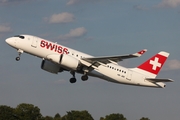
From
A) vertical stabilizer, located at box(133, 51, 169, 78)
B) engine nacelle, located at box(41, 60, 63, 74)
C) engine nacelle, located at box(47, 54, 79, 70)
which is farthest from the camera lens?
vertical stabilizer, located at box(133, 51, 169, 78)

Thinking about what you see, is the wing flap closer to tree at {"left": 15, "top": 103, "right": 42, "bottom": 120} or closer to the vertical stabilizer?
the vertical stabilizer

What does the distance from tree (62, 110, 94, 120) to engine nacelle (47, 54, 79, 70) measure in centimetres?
4848

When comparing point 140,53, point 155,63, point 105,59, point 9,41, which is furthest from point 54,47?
point 155,63

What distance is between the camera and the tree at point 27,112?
112 metres

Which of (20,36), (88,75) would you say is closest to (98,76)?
(88,75)

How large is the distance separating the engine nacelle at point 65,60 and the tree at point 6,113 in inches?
1849

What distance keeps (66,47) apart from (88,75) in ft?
15.7

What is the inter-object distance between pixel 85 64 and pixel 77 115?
4853cm

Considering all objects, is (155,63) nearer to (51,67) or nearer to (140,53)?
(140,53)

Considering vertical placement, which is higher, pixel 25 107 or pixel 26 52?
pixel 25 107

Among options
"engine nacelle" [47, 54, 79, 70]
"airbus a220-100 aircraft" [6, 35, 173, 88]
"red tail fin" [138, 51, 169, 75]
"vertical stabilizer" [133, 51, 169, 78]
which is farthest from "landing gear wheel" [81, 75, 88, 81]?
"red tail fin" [138, 51, 169, 75]

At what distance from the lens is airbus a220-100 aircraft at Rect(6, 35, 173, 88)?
67.4 m

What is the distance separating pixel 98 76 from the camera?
70.9m

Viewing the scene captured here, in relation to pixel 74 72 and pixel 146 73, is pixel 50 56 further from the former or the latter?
pixel 146 73
